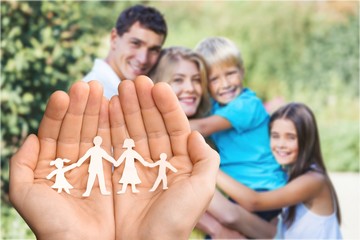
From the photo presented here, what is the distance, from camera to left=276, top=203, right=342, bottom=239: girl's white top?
9.74ft

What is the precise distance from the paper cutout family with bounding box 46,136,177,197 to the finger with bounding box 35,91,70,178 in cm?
3

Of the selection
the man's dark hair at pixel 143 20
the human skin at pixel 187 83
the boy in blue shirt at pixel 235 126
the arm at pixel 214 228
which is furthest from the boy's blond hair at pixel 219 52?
the arm at pixel 214 228

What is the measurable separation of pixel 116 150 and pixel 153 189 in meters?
0.19

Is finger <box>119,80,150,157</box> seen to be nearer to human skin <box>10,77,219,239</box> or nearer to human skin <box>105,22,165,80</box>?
human skin <box>10,77,219,239</box>

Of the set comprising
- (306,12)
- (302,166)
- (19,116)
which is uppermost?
(306,12)

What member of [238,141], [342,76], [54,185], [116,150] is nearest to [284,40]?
[342,76]

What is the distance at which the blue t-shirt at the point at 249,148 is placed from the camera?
2896 millimetres

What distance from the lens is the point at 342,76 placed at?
3.53 m

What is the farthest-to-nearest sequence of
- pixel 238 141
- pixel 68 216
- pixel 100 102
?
pixel 238 141 < pixel 100 102 < pixel 68 216

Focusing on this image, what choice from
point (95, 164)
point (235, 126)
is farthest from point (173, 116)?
point (235, 126)

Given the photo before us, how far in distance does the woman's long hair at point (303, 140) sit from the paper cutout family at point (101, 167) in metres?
1.21

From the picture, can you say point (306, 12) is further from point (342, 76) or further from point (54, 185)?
point (54, 185)

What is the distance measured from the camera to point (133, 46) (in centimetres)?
279

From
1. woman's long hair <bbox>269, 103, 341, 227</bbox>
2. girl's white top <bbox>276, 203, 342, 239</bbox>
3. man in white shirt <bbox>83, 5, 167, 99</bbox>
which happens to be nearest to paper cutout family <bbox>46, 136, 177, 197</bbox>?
man in white shirt <bbox>83, 5, 167, 99</bbox>
